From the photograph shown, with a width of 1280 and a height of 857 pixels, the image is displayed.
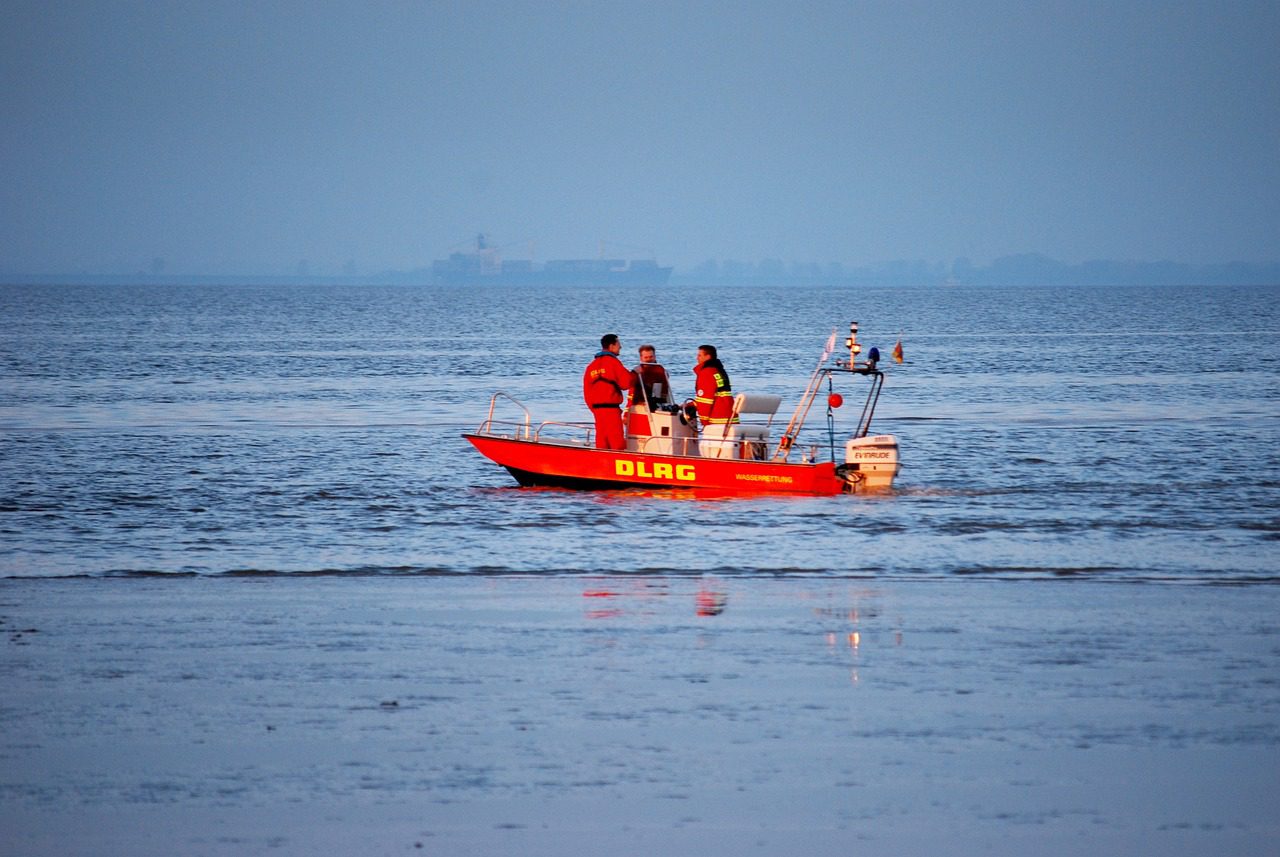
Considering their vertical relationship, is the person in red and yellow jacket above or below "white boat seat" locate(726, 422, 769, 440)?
above

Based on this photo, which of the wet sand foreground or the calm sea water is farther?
the calm sea water

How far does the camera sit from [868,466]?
1911 cm

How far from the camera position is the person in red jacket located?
18797 mm

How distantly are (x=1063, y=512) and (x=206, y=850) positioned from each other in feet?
44.4

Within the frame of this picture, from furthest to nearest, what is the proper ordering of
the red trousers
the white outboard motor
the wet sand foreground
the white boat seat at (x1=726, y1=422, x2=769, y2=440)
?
1. the red trousers
2. the white boat seat at (x1=726, y1=422, x2=769, y2=440)
3. the white outboard motor
4. the wet sand foreground

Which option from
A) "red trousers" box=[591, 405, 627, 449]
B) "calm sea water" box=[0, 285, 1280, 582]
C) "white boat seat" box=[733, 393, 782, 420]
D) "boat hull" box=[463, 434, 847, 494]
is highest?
"white boat seat" box=[733, 393, 782, 420]

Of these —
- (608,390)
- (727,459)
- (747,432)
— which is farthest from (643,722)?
(747,432)

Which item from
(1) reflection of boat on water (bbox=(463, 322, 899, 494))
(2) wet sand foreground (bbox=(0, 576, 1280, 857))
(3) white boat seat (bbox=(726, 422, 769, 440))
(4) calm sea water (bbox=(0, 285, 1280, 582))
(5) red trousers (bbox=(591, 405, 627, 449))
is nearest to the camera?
(2) wet sand foreground (bbox=(0, 576, 1280, 857))

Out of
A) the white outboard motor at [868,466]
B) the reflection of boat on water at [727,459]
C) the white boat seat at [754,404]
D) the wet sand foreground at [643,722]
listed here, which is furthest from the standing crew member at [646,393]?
the wet sand foreground at [643,722]

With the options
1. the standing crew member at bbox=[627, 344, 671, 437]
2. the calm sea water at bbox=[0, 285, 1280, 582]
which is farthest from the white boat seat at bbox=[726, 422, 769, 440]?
the standing crew member at bbox=[627, 344, 671, 437]

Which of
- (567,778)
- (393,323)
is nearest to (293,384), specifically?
(567,778)

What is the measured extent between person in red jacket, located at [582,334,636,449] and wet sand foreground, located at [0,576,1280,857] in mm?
6444

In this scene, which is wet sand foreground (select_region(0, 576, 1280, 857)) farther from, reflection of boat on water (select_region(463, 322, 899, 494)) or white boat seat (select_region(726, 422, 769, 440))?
white boat seat (select_region(726, 422, 769, 440))

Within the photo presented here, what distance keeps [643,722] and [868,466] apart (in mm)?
10892
